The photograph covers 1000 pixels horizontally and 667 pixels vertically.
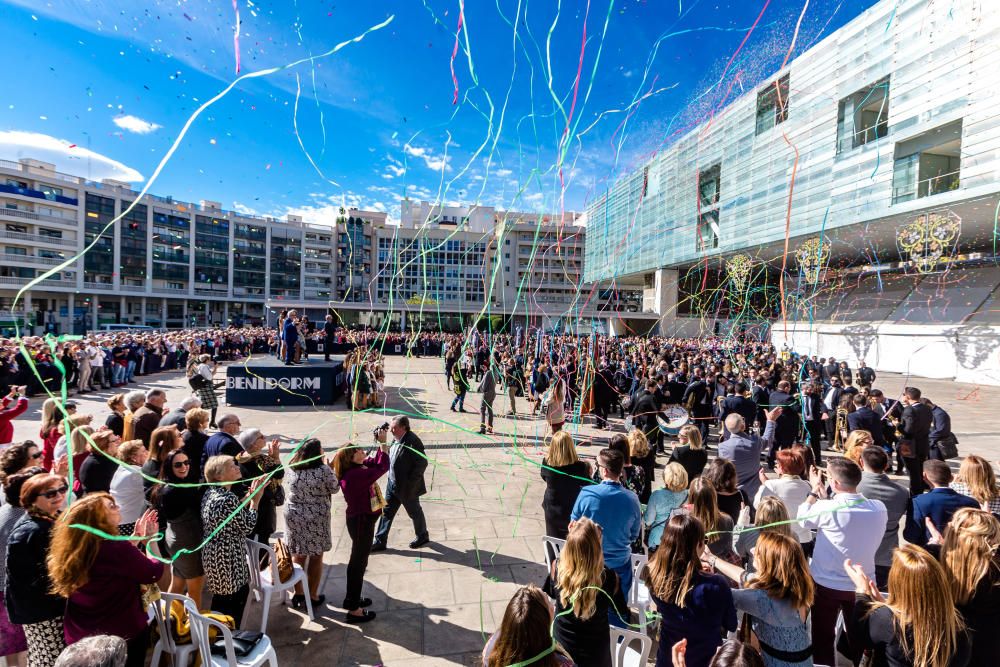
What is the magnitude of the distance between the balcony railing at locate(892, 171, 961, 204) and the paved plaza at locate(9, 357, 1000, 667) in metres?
17.2

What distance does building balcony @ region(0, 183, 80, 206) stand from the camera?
43.7 m

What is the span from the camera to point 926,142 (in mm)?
21906

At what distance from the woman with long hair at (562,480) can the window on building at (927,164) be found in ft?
89.9

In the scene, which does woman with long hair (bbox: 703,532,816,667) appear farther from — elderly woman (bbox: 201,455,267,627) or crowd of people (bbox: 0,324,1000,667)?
elderly woman (bbox: 201,455,267,627)

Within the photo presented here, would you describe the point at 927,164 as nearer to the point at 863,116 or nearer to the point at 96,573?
the point at 863,116

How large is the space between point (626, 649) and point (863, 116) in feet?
107

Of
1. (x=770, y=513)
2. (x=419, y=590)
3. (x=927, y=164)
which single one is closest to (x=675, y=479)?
(x=770, y=513)

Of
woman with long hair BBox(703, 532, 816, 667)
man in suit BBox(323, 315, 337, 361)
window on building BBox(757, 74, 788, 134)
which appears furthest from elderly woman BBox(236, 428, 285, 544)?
window on building BBox(757, 74, 788, 134)

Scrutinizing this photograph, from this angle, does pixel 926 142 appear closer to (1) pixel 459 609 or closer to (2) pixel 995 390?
(2) pixel 995 390

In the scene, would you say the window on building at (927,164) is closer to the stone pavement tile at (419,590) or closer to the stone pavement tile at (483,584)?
the stone pavement tile at (483,584)

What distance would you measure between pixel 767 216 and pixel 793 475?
31440 millimetres

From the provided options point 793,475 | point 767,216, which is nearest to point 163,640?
point 793,475

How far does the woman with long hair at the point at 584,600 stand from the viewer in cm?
205

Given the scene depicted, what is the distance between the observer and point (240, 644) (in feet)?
8.09
